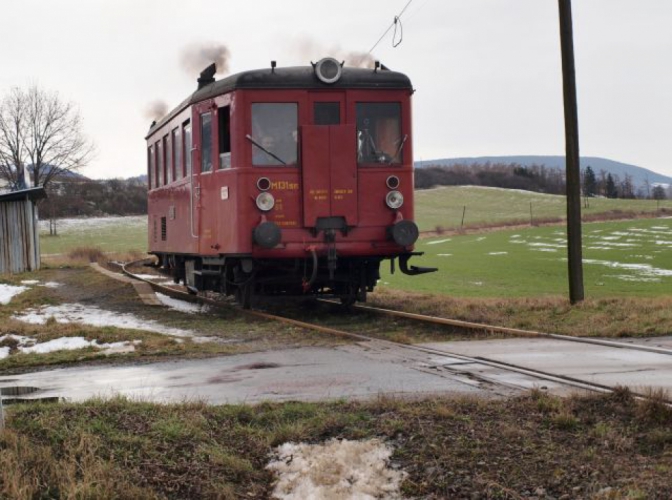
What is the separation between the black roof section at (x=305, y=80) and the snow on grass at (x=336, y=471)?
334 inches

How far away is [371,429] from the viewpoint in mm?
5570

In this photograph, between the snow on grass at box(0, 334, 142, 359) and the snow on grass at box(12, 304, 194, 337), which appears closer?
the snow on grass at box(0, 334, 142, 359)

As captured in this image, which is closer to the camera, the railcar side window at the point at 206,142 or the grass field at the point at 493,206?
the railcar side window at the point at 206,142

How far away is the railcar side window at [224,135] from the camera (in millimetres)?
13320

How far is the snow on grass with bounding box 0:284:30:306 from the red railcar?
730 cm

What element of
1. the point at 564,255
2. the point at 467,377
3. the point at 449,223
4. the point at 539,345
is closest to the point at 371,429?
the point at 467,377

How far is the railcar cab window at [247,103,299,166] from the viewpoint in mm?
13016

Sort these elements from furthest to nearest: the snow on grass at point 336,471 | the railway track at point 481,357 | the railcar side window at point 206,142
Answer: the railcar side window at point 206,142 → the railway track at point 481,357 → the snow on grass at point 336,471

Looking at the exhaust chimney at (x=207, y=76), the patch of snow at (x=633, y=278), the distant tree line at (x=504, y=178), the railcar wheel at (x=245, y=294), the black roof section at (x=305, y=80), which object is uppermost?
the distant tree line at (x=504, y=178)

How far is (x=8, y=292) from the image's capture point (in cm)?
2202

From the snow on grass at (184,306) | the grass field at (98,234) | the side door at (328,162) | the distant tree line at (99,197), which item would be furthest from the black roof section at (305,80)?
the distant tree line at (99,197)

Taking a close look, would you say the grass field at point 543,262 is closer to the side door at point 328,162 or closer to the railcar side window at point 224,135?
the side door at point 328,162

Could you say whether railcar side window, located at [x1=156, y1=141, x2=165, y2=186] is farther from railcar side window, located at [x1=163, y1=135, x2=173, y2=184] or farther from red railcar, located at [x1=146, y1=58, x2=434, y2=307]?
red railcar, located at [x1=146, y1=58, x2=434, y2=307]

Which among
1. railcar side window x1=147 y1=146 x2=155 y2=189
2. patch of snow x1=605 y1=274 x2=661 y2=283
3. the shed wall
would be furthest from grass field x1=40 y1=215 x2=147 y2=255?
railcar side window x1=147 y1=146 x2=155 y2=189
